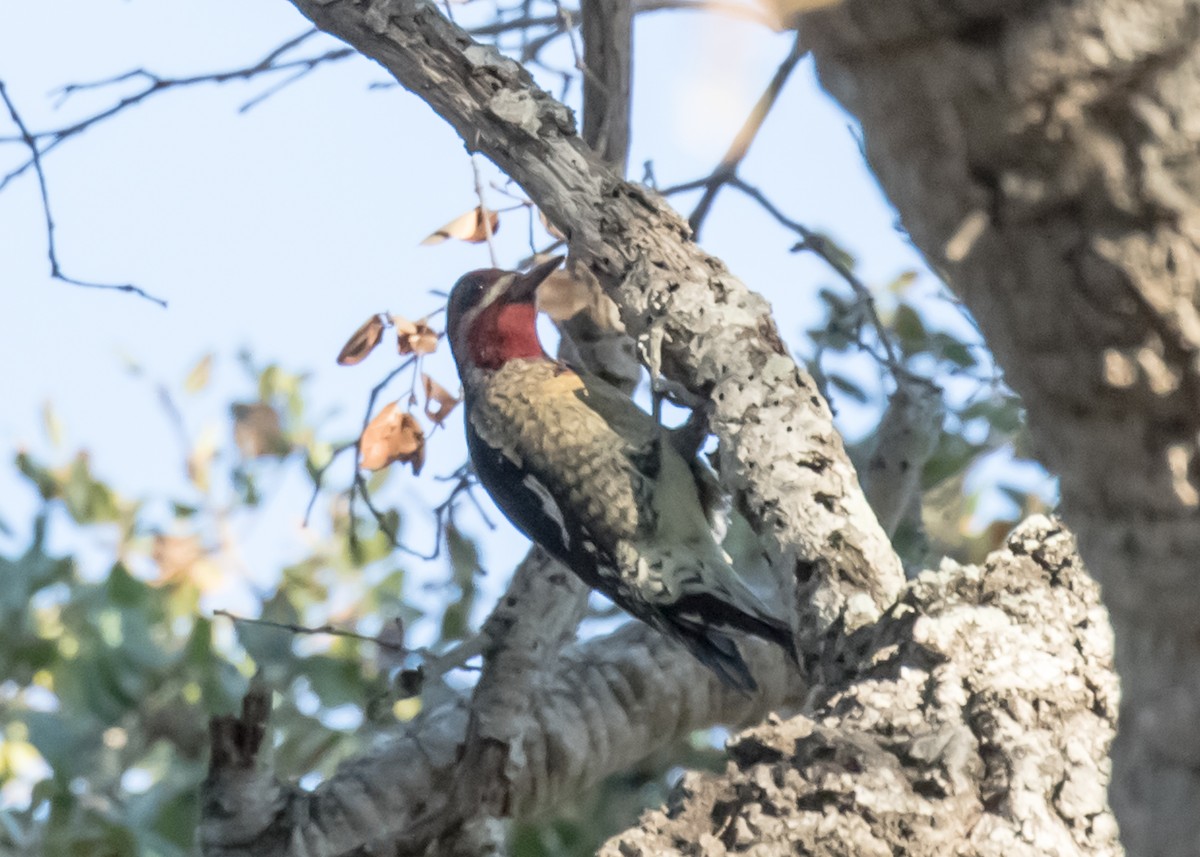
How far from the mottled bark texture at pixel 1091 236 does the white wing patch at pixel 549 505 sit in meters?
2.69

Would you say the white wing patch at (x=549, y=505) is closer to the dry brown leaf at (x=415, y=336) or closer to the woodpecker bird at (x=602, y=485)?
the woodpecker bird at (x=602, y=485)

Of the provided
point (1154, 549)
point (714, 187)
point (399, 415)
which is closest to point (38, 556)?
point (399, 415)

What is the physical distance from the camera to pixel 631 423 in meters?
3.72

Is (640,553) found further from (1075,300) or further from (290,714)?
(1075,300)

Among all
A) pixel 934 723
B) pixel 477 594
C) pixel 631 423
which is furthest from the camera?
pixel 477 594

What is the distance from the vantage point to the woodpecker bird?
344 centimetres

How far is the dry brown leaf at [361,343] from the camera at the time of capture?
3430 mm

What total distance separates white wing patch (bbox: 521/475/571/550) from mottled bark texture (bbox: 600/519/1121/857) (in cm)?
149

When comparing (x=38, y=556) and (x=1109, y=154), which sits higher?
(x=38, y=556)

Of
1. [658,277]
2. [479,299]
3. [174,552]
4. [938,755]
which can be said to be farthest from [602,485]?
[174,552]

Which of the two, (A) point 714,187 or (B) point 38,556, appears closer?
(A) point 714,187

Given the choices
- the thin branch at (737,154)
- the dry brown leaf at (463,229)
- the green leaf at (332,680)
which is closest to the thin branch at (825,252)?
the thin branch at (737,154)

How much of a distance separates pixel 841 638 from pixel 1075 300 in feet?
4.92

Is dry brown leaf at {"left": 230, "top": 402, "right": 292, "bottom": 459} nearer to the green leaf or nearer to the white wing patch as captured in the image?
the green leaf
